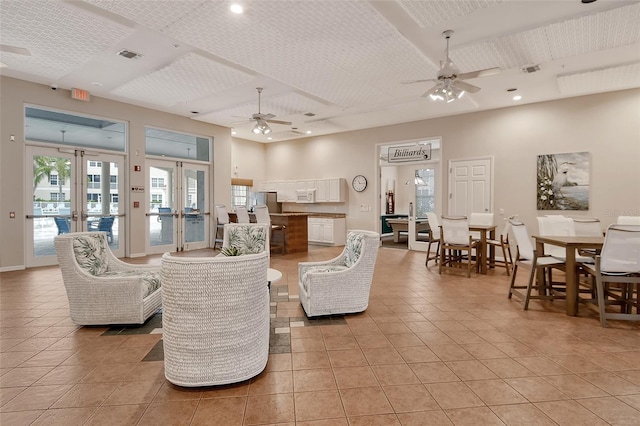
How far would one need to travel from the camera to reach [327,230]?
962 cm

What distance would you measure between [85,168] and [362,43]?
234 inches

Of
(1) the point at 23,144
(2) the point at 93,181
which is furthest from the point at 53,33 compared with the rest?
(2) the point at 93,181

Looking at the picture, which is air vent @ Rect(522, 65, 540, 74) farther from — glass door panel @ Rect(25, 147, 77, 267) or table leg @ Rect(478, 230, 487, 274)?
glass door panel @ Rect(25, 147, 77, 267)

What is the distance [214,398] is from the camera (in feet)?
6.82

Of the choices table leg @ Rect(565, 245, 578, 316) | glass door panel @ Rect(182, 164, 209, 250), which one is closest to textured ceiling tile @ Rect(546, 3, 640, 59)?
table leg @ Rect(565, 245, 578, 316)

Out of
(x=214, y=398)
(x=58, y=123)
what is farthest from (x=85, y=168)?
(x=214, y=398)

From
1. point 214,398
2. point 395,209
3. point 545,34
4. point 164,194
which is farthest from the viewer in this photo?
point 395,209

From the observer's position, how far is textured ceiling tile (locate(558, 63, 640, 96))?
5.18 metres

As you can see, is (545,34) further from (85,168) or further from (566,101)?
(85,168)

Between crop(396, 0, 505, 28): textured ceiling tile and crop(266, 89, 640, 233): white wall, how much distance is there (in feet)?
14.6

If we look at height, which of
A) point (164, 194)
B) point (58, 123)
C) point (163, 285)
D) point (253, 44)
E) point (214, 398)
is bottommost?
point (214, 398)

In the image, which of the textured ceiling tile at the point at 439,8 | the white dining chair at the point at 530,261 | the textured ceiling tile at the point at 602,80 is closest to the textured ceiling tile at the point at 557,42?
the textured ceiling tile at the point at 439,8

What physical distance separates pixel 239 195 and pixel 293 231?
3495mm

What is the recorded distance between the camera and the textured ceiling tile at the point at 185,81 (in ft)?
16.4
